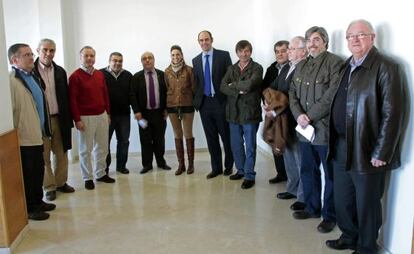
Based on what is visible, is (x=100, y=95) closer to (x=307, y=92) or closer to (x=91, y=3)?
(x=91, y=3)

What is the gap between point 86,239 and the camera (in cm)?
299

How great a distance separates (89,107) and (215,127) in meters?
1.43

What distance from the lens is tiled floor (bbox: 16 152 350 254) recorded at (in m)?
2.84

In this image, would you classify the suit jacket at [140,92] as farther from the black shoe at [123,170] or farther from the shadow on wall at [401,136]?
the shadow on wall at [401,136]

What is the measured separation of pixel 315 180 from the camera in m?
3.23

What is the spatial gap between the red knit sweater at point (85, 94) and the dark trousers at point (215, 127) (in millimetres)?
1154

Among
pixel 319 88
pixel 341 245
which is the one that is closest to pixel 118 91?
pixel 319 88

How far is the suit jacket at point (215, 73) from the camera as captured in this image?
4.36 m

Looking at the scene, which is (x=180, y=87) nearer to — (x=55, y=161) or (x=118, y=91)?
(x=118, y=91)

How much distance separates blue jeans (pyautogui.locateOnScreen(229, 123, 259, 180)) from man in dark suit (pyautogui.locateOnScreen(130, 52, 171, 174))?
3.34 feet

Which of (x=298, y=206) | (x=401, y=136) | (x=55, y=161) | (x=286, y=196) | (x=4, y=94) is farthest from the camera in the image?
(x=55, y=161)

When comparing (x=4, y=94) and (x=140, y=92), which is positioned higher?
(x=4, y=94)

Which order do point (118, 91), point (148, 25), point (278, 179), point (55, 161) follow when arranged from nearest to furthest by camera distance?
point (55, 161)
point (278, 179)
point (118, 91)
point (148, 25)

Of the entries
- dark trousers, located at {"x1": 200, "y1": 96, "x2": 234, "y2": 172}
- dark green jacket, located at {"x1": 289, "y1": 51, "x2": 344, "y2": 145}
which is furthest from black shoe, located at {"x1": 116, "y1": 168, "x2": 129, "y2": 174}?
dark green jacket, located at {"x1": 289, "y1": 51, "x2": 344, "y2": 145}
